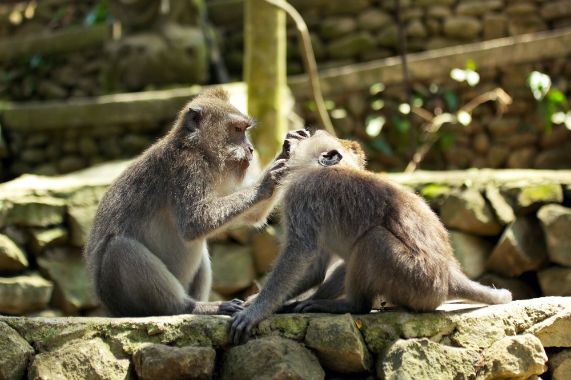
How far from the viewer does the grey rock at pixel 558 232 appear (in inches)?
275

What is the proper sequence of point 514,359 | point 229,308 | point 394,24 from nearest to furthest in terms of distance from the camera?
point 514,359 → point 229,308 → point 394,24

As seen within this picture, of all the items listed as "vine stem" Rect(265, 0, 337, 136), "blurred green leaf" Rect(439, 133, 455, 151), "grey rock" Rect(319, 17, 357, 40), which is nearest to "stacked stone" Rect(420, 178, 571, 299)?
"vine stem" Rect(265, 0, 337, 136)

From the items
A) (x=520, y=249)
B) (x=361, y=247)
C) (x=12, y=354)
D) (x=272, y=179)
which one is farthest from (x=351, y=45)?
(x=12, y=354)

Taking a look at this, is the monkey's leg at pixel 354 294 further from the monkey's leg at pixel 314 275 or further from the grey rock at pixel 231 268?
the grey rock at pixel 231 268

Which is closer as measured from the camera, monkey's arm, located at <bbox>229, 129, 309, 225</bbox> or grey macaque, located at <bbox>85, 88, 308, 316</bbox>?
grey macaque, located at <bbox>85, 88, 308, 316</bbox>

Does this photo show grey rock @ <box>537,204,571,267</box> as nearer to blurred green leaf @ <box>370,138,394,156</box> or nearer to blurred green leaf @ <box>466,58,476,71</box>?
blurred green leaf @ <box>370,138,394,156</box>

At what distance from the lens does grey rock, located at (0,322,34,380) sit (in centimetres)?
425

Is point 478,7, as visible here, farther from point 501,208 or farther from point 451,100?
point 501,208

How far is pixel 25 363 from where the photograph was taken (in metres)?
4.31

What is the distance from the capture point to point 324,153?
5109 millimetres

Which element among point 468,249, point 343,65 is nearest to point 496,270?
point 468,249

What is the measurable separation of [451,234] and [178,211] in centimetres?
313

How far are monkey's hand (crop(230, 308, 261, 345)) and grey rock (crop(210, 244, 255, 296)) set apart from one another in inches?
123

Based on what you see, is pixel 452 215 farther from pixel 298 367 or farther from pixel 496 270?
pixel 298 367
